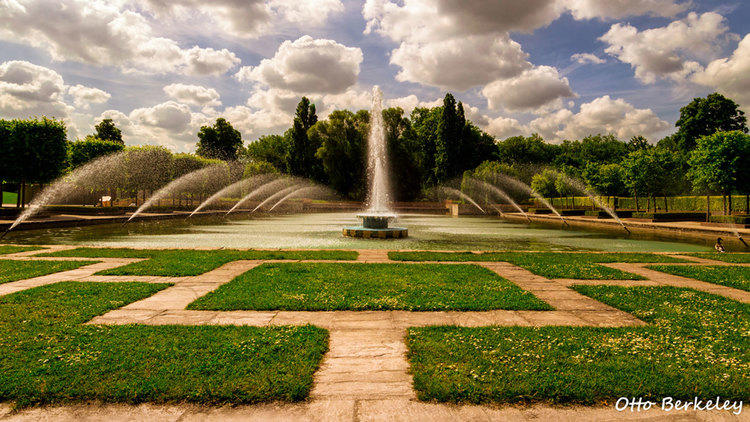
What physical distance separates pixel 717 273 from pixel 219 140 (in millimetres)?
96966

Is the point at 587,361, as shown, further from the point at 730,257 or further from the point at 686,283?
the point at 730,257

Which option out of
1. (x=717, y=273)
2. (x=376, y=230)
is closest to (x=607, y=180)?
(x=376, y=230)

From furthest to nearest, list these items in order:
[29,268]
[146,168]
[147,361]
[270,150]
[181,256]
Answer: [270,150] → [146,168] → [181,256] → [29,268] → [147,361]

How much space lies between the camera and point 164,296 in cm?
677

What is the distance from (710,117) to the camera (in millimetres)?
67688

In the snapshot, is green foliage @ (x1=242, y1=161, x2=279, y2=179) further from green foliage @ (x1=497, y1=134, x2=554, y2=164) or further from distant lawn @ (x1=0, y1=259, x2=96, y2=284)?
distant lawn @ (x1=0, y1=259, x2=96, y2=284)

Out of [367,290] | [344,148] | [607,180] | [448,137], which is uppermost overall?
[448,137]

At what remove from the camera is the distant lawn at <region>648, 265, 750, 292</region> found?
326 inches

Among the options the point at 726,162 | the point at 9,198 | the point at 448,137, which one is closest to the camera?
the point at 726,162

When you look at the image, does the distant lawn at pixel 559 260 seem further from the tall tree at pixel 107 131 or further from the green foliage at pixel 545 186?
the tall tree at pixel 107 131

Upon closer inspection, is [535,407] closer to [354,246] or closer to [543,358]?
[543,358]

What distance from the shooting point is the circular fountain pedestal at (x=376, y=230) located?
19.0 meters

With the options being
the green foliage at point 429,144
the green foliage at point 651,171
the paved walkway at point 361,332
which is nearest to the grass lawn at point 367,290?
the paved walkway at point 361,332

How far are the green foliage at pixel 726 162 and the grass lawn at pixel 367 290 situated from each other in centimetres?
3092
